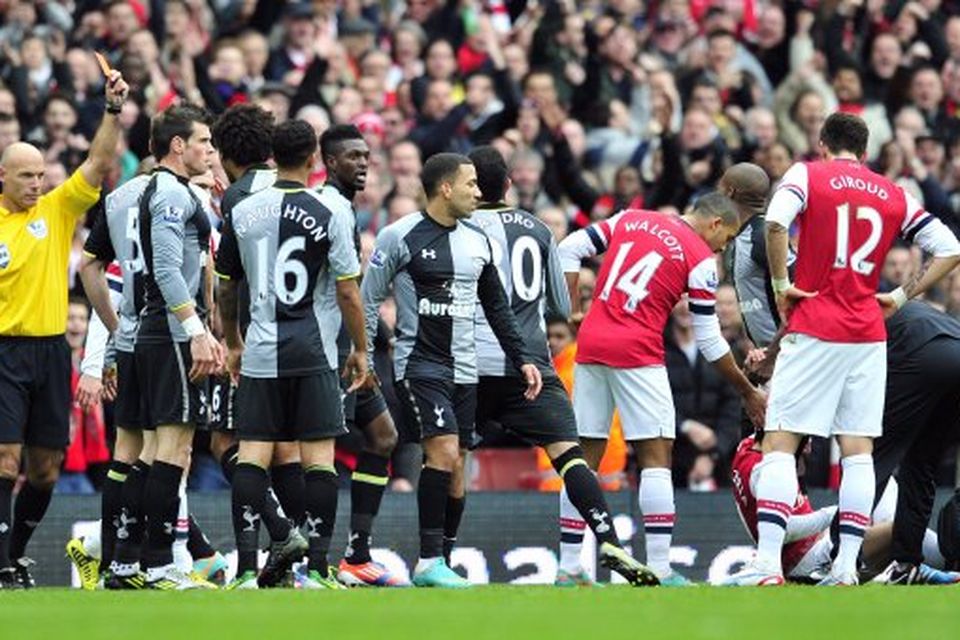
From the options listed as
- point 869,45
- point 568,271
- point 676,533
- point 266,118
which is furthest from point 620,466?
point 869,45

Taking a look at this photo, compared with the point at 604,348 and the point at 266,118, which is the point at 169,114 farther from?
the point at 604,348

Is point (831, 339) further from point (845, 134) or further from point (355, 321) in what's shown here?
point (355, 321)

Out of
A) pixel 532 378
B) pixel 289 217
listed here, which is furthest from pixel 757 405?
pixel 289 217

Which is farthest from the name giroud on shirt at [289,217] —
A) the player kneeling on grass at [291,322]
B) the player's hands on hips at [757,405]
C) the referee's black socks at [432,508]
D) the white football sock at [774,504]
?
the player's hands on hips at [757,405]

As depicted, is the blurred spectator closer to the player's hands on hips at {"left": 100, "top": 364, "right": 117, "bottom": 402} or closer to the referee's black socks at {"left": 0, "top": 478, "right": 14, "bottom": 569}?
the player's hands on hips at {"left": 100, "top": 364, "right": 117, "bottom": 402}

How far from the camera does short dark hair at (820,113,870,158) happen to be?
1506cm

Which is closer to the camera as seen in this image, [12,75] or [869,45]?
[12,75]

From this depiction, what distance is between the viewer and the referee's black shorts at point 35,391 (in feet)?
51.1

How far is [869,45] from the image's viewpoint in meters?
26.7

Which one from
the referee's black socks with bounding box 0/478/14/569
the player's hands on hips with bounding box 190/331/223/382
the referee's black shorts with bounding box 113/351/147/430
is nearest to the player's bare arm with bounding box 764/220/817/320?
the player's hands on hips with bounding box 190/331/223/382

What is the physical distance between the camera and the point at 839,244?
1492 centimetres

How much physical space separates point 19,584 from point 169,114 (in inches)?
119

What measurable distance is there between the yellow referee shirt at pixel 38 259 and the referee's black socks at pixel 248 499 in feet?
6.39

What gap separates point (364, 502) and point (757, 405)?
2480 millimetres
